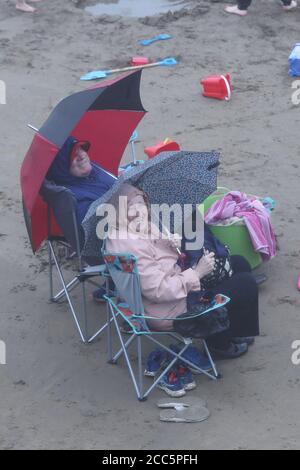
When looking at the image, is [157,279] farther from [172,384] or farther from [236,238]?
[236,238]

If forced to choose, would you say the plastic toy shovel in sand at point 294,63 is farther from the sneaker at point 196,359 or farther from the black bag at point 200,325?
the black bag at point 200,325

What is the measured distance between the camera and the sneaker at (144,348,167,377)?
5.34m

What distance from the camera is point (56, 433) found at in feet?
15.8

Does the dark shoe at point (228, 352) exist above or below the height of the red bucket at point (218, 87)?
above

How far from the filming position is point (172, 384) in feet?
17.1

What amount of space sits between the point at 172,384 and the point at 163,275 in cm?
58

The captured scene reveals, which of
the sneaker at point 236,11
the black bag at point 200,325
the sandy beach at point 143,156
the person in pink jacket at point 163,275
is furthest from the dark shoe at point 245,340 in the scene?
the sneaker at point 236,11

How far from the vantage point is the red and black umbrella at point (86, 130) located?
5301 millimetres

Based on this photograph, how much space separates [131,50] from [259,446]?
5.90m

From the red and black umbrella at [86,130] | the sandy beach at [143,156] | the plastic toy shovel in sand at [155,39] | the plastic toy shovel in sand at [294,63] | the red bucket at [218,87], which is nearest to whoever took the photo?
the sandy beach at [143,156]

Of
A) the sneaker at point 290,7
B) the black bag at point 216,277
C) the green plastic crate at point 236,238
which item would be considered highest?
the black bag at point 216,277

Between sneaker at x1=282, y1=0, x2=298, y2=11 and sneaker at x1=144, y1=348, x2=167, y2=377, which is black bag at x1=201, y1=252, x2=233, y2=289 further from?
sneaker at x1=282, y1=0, x2=298, y2=11

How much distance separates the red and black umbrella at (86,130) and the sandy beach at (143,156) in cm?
72

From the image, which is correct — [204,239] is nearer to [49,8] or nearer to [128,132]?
[128,132]
